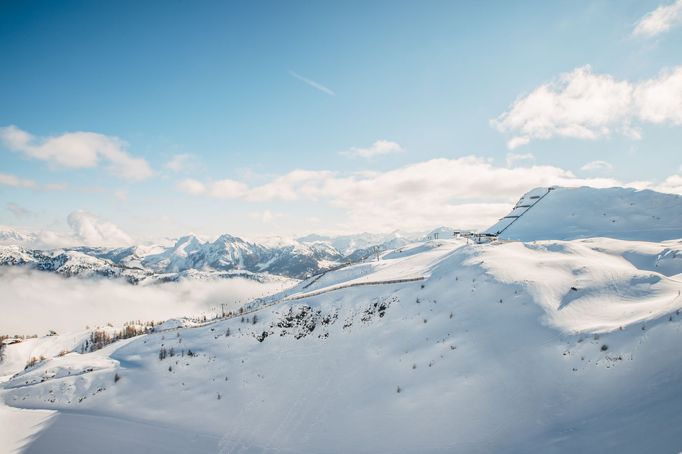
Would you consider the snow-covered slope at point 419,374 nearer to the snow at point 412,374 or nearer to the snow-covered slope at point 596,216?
the snow at point 412,374

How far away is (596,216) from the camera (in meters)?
80.8

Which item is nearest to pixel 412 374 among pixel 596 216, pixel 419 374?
pixel 419 374

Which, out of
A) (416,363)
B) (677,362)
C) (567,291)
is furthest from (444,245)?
(677,362)

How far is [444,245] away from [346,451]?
65790mm

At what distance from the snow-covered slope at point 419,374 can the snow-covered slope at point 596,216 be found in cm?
3927

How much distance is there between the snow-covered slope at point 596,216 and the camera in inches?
2749

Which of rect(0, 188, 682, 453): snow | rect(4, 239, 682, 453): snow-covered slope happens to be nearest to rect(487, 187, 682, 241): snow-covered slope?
rect(0, 188, 682, 453): snow

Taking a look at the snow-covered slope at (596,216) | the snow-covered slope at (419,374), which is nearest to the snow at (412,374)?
the snow-covered slope at (419,374)

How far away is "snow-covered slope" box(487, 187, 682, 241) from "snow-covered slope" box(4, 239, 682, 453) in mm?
39273

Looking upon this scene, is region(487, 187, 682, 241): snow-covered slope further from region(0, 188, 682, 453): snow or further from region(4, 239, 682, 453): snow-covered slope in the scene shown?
region(4, 239, 682, 453): snow-covered slope

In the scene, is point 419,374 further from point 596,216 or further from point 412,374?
point 596,216

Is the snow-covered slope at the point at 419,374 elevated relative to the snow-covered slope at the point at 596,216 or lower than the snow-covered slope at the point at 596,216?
lower

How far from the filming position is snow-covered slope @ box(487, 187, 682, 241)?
69812mm

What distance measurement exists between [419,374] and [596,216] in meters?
80.9
